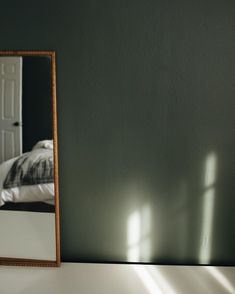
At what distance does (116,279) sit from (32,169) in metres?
0.72

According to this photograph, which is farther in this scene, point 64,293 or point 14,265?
point 14,265

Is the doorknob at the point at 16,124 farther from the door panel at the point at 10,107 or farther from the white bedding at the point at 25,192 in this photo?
the white bedding at the point at 25,192

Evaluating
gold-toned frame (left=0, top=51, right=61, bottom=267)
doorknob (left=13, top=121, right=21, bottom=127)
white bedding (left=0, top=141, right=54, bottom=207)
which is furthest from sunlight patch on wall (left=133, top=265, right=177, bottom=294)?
doorknob (left=13, top=121, right=21, bottom=127)

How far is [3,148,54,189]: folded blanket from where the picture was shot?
1733 mm

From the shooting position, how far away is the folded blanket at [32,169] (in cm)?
173

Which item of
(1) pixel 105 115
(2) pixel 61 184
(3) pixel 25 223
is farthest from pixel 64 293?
(1) pixel 105 115

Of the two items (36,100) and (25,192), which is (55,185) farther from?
(36,100)

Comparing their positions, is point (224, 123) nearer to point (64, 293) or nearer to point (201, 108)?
point (201, 108)

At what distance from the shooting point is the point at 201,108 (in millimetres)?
1745

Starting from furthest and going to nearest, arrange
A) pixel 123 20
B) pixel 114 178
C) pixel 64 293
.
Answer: pixel 114 178 → pixel 123 20 → pixel 64 293

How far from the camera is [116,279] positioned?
1657 mm

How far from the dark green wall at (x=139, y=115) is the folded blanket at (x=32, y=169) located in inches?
3.7

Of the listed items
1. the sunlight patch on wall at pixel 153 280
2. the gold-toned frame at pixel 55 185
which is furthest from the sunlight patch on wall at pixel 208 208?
the gold-toned frame at pixel 55 185

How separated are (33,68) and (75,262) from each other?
111cm
